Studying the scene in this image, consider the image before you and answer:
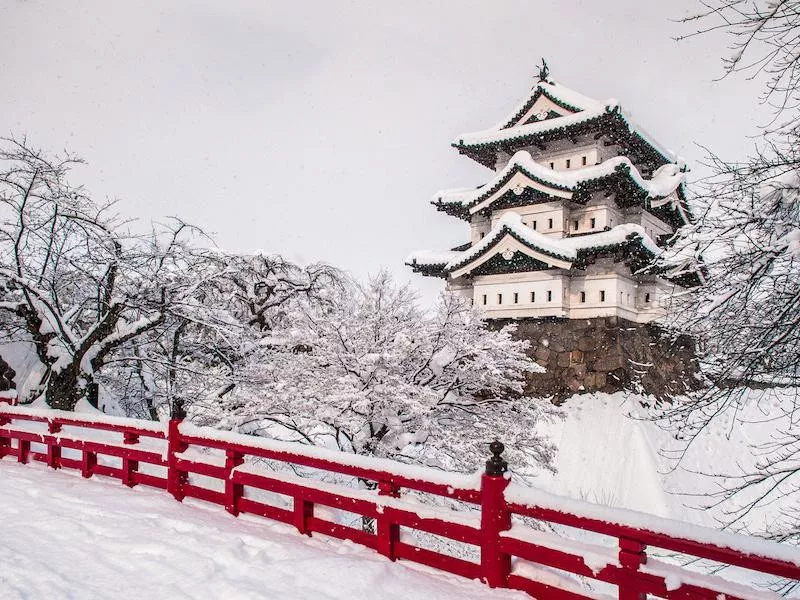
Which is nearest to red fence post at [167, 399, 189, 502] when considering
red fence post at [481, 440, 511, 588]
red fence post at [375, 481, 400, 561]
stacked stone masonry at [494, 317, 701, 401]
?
red fence post at [375, 481, 400, 561]

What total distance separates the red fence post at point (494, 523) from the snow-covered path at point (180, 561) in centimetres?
13

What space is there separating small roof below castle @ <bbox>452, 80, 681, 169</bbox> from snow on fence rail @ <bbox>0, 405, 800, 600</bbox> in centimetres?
2131

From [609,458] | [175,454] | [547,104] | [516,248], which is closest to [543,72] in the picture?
[547,104]

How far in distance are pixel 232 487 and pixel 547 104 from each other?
936 inches

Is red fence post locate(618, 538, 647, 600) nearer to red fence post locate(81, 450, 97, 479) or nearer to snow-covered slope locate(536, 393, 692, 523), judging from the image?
red fence post locate(81, 450, 97, 479)

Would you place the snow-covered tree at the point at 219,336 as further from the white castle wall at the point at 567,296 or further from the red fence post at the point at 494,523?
the red fence post at the point at 494,523

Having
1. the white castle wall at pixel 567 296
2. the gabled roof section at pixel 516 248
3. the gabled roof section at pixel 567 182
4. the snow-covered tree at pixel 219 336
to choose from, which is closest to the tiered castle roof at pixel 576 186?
the gabled roof section at pixel 567 182

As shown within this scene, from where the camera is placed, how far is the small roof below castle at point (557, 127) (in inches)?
883

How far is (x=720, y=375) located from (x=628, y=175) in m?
17.9

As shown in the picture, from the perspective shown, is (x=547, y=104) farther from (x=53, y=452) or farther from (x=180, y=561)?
(x=180, y=561)

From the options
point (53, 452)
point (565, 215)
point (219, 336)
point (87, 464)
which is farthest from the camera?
point (565, 215)

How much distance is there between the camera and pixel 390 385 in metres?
11.3

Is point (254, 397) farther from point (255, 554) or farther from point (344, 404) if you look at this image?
point (255, 554)

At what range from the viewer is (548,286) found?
2208 cm
